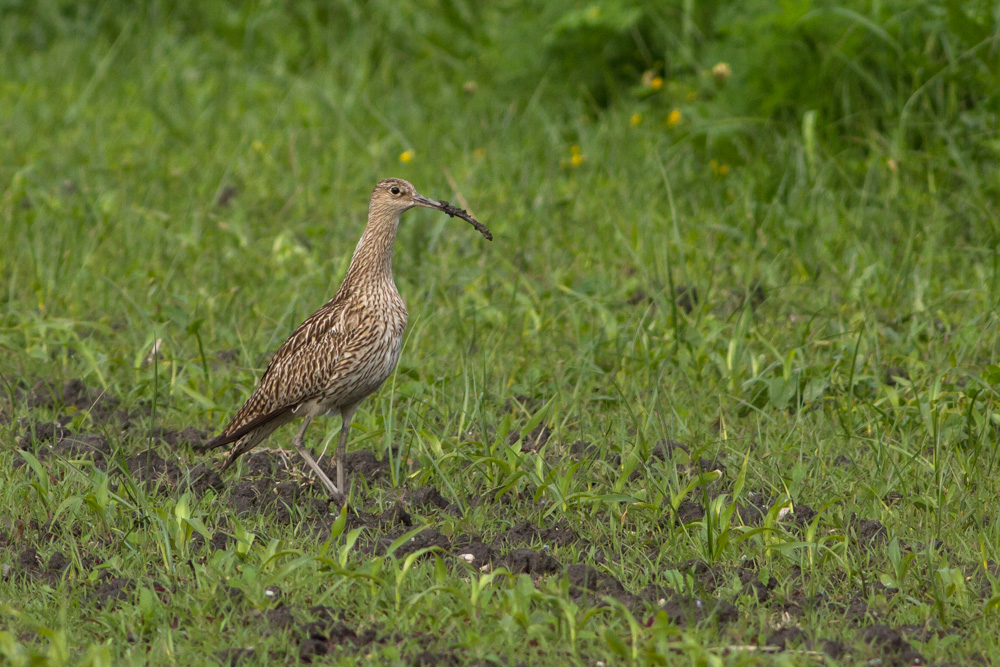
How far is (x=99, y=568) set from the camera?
4.40 meters

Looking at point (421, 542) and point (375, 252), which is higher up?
point (375, 252)

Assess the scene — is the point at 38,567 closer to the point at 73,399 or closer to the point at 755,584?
the point at 73,399

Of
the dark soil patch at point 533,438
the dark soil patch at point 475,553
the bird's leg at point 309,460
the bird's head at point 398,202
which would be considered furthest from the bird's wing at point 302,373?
the dark soil patch at point 475,553

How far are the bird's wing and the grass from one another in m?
0.32

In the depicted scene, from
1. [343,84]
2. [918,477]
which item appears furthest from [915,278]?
[343,84]

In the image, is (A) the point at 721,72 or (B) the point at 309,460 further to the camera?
(A) the point at 721,72

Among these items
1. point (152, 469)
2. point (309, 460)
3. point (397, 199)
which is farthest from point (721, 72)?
point (152, 469)

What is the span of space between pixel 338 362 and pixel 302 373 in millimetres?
180

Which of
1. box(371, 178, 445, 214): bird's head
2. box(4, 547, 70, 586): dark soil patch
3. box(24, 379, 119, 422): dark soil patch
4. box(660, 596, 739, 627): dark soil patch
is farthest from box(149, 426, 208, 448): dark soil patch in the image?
box(660, 596, 739, 627): dark soil patch

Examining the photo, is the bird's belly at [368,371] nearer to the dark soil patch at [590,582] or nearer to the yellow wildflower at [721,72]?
the dark soil patch at [590,582]

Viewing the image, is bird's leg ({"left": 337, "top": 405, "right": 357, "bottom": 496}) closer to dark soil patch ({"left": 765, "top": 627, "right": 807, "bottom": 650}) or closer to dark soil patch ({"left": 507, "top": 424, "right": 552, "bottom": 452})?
dark soil patch ({"left": 507, "top": 424, "right": 552, "bottom": 452})

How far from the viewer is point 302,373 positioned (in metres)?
5.33

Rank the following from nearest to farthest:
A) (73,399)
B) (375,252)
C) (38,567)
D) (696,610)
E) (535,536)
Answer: (696,610)
(38,567)
(535,536)
(375,252)
(73,399)

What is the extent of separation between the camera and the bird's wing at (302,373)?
529 centimetres
